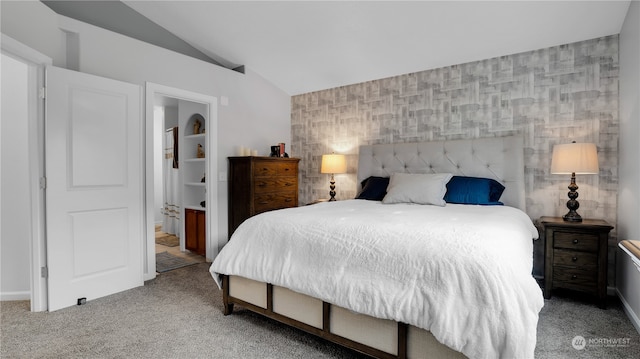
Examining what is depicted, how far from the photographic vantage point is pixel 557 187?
2885 mm

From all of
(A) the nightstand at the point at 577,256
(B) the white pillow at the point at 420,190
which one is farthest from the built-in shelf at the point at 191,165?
(A) the nightstand at the point at 577,256

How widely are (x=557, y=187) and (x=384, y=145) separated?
5.73 ft

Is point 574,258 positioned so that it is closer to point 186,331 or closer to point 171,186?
point 186,331

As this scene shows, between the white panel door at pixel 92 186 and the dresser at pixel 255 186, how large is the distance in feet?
3.57

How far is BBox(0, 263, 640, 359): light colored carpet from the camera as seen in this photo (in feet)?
5.92

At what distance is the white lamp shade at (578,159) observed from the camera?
2.46 m

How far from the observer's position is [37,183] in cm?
238

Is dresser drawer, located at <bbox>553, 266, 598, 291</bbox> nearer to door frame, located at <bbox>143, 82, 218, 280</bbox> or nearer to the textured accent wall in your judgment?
the textured accent wall

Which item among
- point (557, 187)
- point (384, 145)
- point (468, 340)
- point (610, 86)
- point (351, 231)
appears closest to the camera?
point (468, 340)

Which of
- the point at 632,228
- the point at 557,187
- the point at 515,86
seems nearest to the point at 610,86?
the point at 515,86

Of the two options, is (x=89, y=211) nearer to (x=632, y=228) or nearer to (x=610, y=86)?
(x=632, y=228)

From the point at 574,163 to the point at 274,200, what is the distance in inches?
120

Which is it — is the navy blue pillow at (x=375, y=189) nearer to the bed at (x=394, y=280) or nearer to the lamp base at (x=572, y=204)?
the bed at (x=394, y=280)

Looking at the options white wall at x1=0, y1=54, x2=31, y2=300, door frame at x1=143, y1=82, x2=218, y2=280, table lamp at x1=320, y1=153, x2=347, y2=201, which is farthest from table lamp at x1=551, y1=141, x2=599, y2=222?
white wall at x1=0, y1=54, x2=31, y2=300
